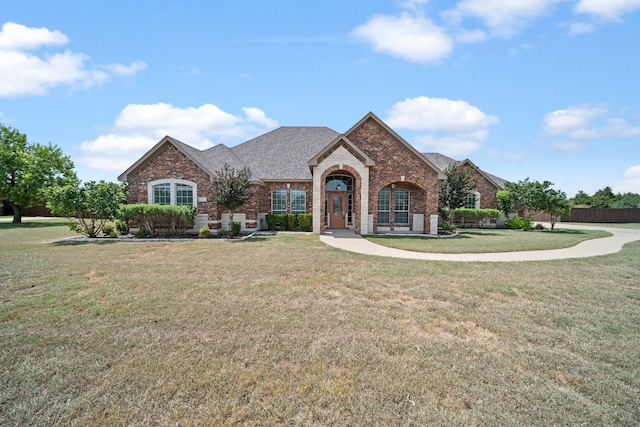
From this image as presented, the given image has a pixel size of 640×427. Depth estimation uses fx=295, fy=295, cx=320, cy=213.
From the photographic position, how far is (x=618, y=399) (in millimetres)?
3180

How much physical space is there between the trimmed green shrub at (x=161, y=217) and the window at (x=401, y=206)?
12.6m

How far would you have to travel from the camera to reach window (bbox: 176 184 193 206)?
17312mm

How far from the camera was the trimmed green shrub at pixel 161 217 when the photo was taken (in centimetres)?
1566

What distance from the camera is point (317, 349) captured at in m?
4.11

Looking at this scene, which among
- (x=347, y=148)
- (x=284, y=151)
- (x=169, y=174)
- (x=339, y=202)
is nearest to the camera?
(x=169, y=174)

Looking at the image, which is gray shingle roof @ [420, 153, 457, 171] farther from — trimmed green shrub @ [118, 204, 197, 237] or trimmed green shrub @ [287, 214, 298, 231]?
trimmed green shrub @ [118, 204, 197, 237]

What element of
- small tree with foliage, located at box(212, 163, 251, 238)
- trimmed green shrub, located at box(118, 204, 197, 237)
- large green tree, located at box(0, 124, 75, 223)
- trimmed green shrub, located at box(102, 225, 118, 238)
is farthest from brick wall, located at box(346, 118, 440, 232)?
large green tree, located at box(0, 124, 75, 223)

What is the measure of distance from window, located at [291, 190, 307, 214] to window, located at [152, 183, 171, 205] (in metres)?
7.68

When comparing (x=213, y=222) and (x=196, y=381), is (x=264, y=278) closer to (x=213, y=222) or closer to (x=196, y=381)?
(x=196, y=381)

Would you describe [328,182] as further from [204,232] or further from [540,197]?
[540,197]

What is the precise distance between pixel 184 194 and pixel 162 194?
1.30 meters

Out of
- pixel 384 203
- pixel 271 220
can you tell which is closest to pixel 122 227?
pixel 271 220

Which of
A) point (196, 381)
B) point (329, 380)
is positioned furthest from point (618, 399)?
point (196, 381)

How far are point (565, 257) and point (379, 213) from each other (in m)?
10.4
